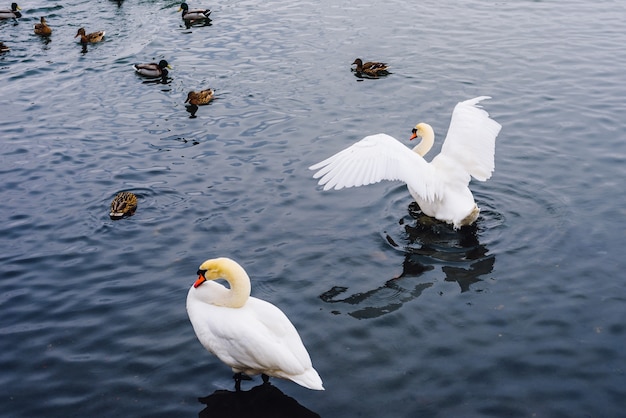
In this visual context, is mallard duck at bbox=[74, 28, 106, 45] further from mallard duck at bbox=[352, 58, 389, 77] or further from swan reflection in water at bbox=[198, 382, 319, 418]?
swan reflection in water at bbox=[198, 382, 319, 418]

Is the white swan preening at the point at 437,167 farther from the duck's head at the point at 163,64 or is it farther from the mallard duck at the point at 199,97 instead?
the duck's head at the point at 163,64

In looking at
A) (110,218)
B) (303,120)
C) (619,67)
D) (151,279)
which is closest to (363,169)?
(151,279)

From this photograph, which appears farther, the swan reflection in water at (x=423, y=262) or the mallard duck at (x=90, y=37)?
the mallard duck at (x=90, y=37)

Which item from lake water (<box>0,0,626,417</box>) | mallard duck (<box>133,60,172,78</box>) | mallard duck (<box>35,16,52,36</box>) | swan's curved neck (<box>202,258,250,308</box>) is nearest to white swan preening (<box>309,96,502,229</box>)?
lake water (<box>0,0,626,417</box>)

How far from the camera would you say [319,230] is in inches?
380

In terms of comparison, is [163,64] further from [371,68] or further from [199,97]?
[371,68]

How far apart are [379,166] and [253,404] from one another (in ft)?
11.9

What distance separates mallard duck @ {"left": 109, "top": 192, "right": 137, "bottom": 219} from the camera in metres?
9.94

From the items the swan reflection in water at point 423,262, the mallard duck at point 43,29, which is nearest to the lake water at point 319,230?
the swan reflection in water at point 423,262

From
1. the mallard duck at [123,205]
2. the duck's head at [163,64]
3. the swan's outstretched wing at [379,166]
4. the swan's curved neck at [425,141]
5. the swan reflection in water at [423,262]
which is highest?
the swan's outstretched wing at [379,166]

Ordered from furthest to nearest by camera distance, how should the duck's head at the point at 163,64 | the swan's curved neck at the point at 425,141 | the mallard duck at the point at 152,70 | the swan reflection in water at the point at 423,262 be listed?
the duck's head at the point at 163,64, the mallard duck at the point at 152,70, the swan's curved neck at the point at 425,141, the swan reflection in water at the point at 423,262

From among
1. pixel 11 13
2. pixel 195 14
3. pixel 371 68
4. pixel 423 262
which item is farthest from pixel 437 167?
pixel 11 13

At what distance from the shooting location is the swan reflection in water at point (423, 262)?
8.10 metres

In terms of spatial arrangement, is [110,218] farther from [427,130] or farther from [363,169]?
[427,130]
